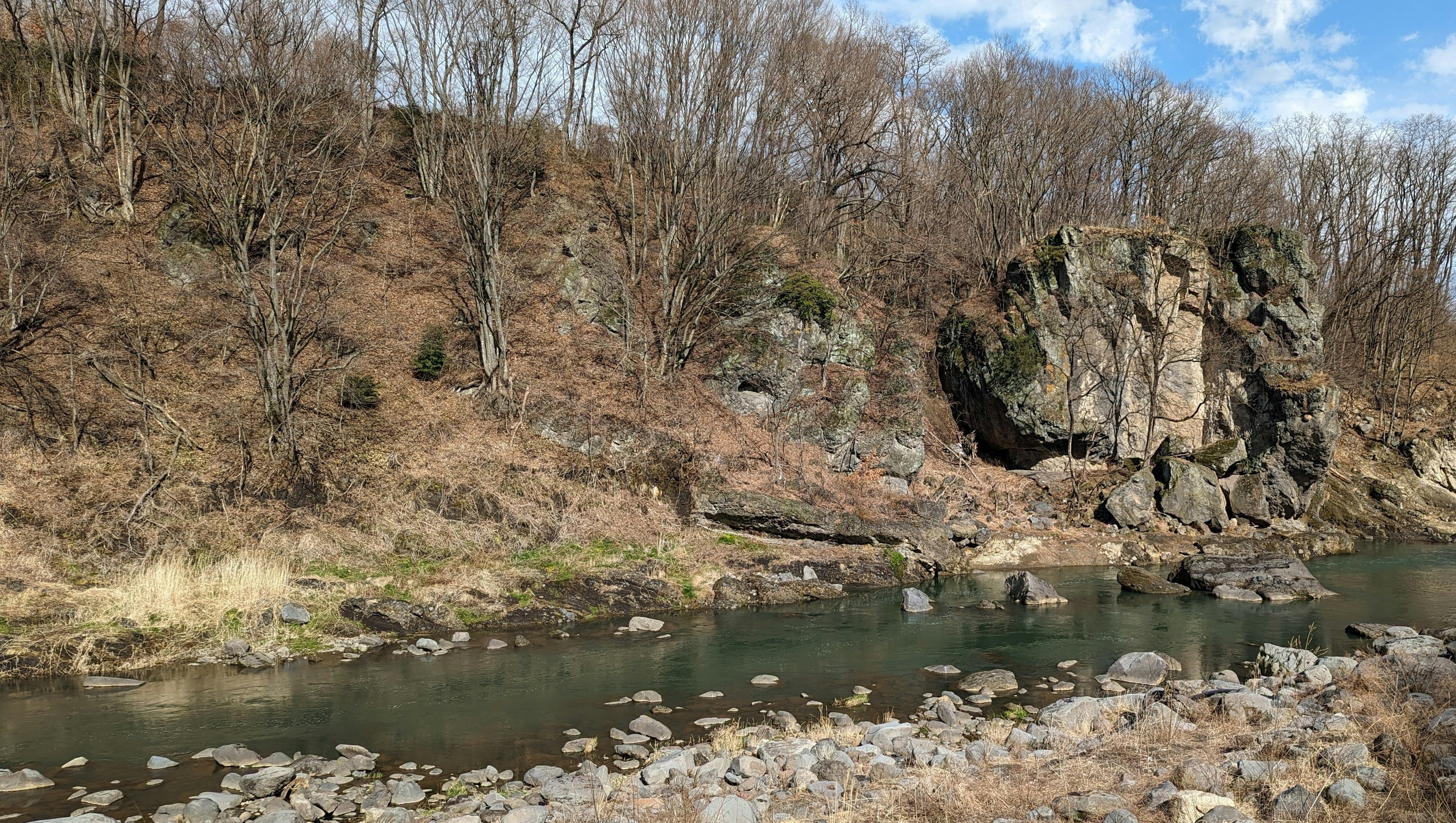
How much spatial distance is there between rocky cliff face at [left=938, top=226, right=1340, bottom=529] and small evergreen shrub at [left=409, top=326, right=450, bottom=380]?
1911cm

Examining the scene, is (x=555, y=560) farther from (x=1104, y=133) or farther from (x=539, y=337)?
(x=1104, y=133)

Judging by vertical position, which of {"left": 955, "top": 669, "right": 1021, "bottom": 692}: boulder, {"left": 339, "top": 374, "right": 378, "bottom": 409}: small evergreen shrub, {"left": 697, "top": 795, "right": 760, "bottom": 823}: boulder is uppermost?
{"left": 339, "top": 374, "right": 378, "bottom": 409}: small evergreen shrub

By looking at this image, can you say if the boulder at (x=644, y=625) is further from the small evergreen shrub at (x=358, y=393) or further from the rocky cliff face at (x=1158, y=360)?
the rocky cliff face at (x=1158, y=360)

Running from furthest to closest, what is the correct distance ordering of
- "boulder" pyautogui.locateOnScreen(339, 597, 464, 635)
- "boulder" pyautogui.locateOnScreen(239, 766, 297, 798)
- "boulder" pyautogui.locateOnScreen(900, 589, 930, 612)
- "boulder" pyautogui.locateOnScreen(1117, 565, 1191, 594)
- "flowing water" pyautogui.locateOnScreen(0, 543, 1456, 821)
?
"boulder" pyautogui.locateOnScreen(1117, 565, 1191, 594), "boulder" pyautogui.locateOnScreen(900, 589, 930, 612), "boulder" pyautogui.locateOnScreen(339, 597, 464, 635), "flowing water" pyautogui.locateOnScreen(0, 543, 1456, 821), "boulder" pyautogui.locateOnScreen(239, 766, 297, 798)

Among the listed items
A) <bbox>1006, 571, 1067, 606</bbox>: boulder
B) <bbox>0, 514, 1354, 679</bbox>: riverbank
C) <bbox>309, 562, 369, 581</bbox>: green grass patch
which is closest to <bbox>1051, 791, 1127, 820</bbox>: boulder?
<bbox>0, 514, 1354, 679</bbox>: riverbank

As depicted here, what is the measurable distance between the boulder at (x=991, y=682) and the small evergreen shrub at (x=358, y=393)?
1620 centimetres

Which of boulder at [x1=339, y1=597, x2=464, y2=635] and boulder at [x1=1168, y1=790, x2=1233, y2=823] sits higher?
boulder at [x1=1168, y1=790, x2=1233, y2=823]

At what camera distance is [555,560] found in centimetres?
1845

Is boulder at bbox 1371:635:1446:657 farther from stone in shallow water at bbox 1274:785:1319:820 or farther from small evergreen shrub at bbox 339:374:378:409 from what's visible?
small evergreen shrub at bbox 339:374:378:409

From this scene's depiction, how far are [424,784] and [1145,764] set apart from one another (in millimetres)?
7128

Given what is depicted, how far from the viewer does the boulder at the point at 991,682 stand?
12484mm

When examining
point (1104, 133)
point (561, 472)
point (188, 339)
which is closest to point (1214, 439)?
point (1104, 133)

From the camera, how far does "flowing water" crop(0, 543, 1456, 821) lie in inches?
387

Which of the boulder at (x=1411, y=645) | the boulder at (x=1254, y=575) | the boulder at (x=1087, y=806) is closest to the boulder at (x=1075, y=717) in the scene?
the boulder at (x=1087, y=806)
